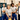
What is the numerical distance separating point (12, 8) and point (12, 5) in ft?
0.16

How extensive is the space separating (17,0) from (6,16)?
1.02 feet

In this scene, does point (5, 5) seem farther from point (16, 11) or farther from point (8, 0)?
point (16, 11)

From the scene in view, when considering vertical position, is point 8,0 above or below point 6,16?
above

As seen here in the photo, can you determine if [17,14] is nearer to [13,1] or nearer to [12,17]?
[12,17]

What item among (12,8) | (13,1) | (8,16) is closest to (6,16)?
(8,16)

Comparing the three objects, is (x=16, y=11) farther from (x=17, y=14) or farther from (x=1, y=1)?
(x=1, y=1)

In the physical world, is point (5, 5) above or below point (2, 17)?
above

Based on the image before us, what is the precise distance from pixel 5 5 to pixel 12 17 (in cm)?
22

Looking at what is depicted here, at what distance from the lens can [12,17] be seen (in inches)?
22.0

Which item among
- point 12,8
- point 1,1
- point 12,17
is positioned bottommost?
point 12,17

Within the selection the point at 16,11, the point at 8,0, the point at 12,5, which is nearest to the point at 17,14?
the point at 16,11

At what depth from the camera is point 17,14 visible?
565 millimetres

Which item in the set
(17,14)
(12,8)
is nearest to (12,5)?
(12,8)

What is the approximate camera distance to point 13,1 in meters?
0.56
